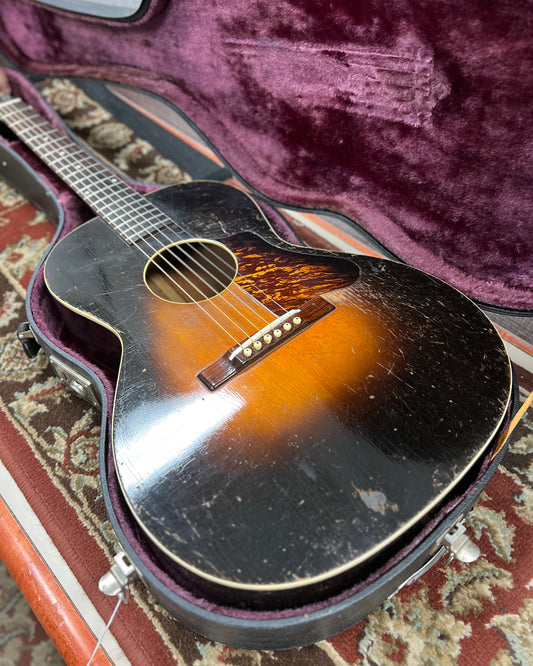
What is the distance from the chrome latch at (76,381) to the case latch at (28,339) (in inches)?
3.0

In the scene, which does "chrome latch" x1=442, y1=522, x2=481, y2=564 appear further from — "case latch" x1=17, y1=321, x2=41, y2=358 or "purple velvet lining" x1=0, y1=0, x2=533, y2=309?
"case latch" x1=17, y1=321, x2=41, y2=358

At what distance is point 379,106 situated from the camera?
0.77 m

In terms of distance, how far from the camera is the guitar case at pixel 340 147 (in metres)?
0.55

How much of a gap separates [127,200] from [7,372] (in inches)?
16.8

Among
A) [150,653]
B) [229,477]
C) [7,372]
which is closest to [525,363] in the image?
[229,477]

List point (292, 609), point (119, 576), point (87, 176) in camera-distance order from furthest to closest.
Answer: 1. point (87, 176)
2. point (119, 576)
3. point (292, 609)

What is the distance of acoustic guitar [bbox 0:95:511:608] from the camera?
483 mm

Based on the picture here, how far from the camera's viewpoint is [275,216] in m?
1.03

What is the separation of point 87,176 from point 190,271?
1.23 ft

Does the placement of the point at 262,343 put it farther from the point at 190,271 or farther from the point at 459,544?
the point at 459,544

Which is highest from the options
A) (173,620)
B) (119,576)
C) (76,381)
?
(76,381)

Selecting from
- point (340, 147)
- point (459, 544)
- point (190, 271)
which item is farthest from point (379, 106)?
point (459, 544)

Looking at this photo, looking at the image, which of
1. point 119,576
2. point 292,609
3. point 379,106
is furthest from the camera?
point 379,106

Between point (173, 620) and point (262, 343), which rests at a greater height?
point (262, 343)
